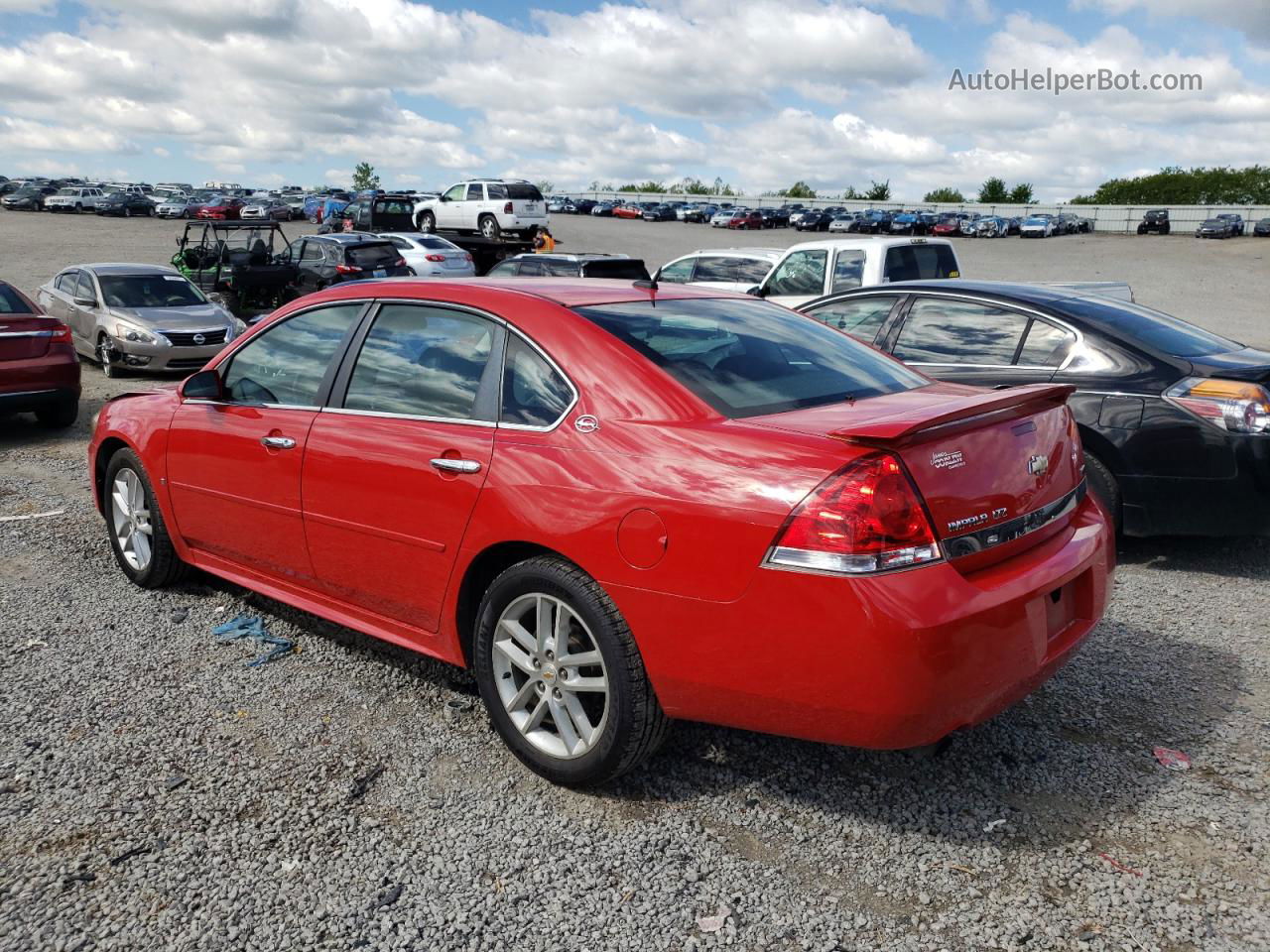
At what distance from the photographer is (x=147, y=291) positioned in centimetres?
1467

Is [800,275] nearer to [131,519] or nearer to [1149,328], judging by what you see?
[1149,328]

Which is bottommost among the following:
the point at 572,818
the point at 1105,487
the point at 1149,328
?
the point at 572,818

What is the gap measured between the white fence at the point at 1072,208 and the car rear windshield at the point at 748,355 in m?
68.9

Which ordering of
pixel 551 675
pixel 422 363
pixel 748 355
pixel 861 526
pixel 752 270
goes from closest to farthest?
pixel 861 526
pixel 551 675
pixel 748 355
pixel 422 363
pixel 752 270

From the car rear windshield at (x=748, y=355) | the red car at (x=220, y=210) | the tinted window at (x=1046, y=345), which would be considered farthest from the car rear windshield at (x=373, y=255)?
the red car at (x=220, y=210)

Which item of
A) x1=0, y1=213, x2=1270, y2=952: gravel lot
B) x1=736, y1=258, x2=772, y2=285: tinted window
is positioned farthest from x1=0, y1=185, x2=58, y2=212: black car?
x1=0, y1=213, x2=1270, y2=952: gravel lot

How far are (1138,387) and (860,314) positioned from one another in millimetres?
2049

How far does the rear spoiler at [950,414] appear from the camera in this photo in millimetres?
2865

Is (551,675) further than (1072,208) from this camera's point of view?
No

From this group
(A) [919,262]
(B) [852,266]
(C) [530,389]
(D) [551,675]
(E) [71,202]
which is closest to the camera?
(D) [551,675]

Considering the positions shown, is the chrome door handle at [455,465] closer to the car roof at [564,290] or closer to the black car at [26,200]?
the car roof at [564,290]

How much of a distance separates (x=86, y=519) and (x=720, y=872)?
554 centimetres

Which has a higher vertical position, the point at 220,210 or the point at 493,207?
the point at 493,207

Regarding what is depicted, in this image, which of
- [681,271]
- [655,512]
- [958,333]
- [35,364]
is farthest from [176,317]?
[655,512]
